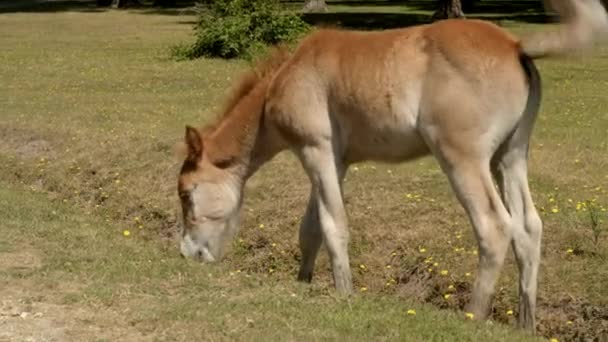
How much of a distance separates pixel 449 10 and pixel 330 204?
101 ft

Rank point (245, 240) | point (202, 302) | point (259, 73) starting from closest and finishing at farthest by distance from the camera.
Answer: point (202, 302) < point (259, 73) < point (245, 240)

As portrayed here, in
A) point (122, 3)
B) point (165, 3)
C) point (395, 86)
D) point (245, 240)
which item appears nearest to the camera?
point (395, 86)

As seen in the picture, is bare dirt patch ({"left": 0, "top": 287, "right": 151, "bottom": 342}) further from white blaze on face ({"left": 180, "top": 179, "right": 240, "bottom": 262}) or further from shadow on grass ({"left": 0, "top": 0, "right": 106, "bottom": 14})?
shadow on grass ({"left": 0, "top": 0, "right": 106, "bottom": 14})

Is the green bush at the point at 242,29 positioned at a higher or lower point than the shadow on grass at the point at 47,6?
higher

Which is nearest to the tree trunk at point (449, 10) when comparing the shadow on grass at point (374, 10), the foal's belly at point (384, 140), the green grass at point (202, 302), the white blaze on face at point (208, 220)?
the shadow on grass at point (374, 10)

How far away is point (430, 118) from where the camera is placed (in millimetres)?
7395

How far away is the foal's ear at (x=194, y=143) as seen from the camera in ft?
27.3

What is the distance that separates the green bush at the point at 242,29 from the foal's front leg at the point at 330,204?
16760 millimetres

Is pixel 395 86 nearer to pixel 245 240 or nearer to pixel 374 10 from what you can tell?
pixel 245 240

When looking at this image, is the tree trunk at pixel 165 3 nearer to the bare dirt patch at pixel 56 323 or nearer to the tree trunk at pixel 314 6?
the tree trunk at pixel 314 6

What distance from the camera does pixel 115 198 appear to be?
1225 cm

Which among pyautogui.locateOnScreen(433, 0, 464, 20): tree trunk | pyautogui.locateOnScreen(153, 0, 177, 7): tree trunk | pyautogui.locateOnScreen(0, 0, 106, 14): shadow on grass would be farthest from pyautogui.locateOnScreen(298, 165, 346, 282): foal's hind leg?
pyautogui.locateOnScreen(153, 0, 177, 7): tree trunk

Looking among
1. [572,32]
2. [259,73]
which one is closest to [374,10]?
[259,73]

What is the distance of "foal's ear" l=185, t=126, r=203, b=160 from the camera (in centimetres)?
834
